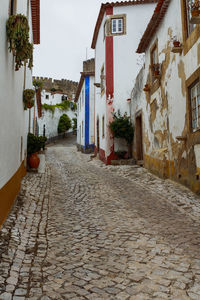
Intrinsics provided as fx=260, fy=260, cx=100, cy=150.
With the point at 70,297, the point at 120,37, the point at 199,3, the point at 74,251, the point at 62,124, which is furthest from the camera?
the point at 62,124

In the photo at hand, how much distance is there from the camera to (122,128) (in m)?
13.9

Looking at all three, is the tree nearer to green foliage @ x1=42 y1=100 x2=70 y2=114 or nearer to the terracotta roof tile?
the terracotta roof tile

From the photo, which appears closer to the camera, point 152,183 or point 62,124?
point 152,183

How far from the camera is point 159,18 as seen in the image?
9125mm

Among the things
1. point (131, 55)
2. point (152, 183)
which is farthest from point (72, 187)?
point (131, 55)

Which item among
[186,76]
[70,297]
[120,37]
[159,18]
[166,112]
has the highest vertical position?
[120,37]

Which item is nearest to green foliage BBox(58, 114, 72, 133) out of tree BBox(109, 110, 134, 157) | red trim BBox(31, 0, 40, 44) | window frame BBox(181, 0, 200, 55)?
tree BBox(109, 110, 134, 157)

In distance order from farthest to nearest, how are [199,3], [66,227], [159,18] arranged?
[159,18] < [199,3] < [66,227]

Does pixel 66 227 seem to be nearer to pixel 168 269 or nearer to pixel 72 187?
pixel 168 269

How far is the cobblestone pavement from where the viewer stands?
2.77m

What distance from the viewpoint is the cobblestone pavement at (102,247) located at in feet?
9.07

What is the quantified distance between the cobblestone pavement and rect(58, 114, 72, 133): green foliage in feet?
108

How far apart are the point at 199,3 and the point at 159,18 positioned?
11.0 ft

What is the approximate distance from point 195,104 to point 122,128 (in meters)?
7.19
